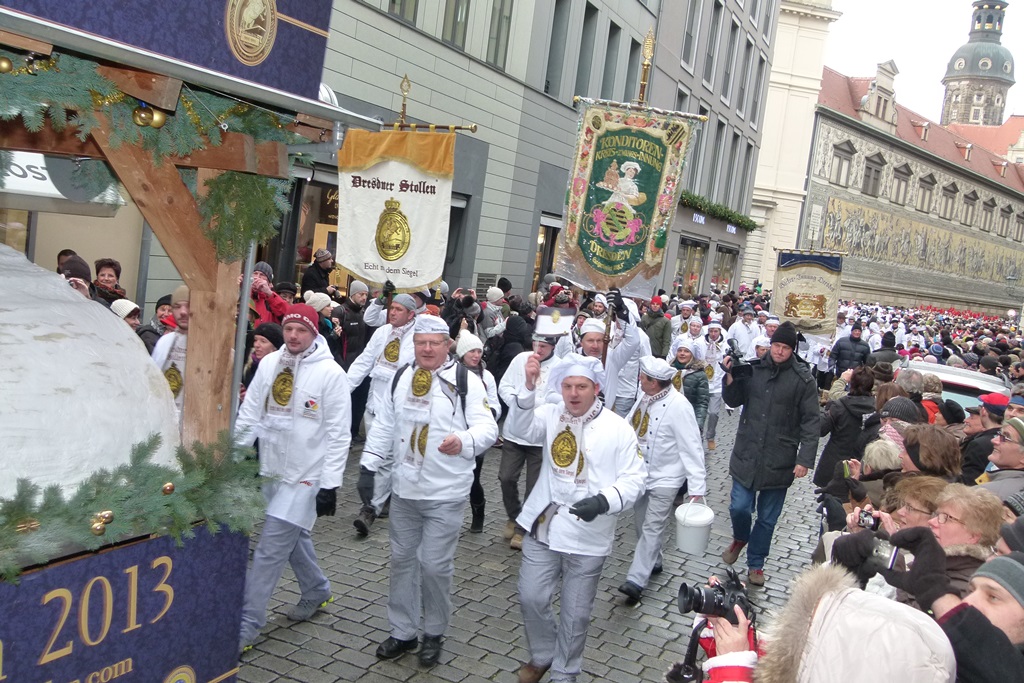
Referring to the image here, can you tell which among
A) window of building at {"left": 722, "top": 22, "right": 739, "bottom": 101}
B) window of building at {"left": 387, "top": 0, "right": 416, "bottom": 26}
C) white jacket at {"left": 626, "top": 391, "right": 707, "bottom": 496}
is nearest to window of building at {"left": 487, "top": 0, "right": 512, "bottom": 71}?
window of building at {"left": 387, "top": 0, "right": 416, "bottom": 26}

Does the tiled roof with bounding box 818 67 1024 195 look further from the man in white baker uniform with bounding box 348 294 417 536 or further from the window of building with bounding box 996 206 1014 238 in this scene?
the man in white baker uniform with bounding box 348 294 417 536

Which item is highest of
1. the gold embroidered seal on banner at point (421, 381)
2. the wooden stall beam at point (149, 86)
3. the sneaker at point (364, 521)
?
the wooden stall beam at point (149, 86)

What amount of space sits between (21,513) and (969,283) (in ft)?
287

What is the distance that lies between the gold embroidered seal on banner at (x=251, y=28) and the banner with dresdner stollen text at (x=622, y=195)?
18.2 feet

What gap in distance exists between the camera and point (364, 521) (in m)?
7.64

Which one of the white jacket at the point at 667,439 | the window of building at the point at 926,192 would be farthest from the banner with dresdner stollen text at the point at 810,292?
the window of building at the point at 926,192

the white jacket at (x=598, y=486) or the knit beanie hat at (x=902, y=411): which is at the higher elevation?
the knit beanie hat at (x=902, y=411)

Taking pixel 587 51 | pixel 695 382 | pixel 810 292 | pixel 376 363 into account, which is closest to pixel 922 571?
pixel 376 363

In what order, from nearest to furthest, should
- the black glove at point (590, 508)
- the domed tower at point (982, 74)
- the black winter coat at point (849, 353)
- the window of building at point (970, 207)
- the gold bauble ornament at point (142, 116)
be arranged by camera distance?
the gold bauble ornament at point (142, 116) < the black glove at point (590, 508) < the black winter coat at point (849, 353) < the window of building at point (970, 207) < the domed tower at point (982, 74)

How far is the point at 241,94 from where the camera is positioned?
10.1 feet

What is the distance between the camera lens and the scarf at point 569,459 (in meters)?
5.34

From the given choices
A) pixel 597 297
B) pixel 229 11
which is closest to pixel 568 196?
pixel 597 297

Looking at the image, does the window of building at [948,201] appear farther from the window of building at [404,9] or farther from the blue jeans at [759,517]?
the blue jeans at [759,517]

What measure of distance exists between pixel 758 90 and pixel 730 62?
6242mm
